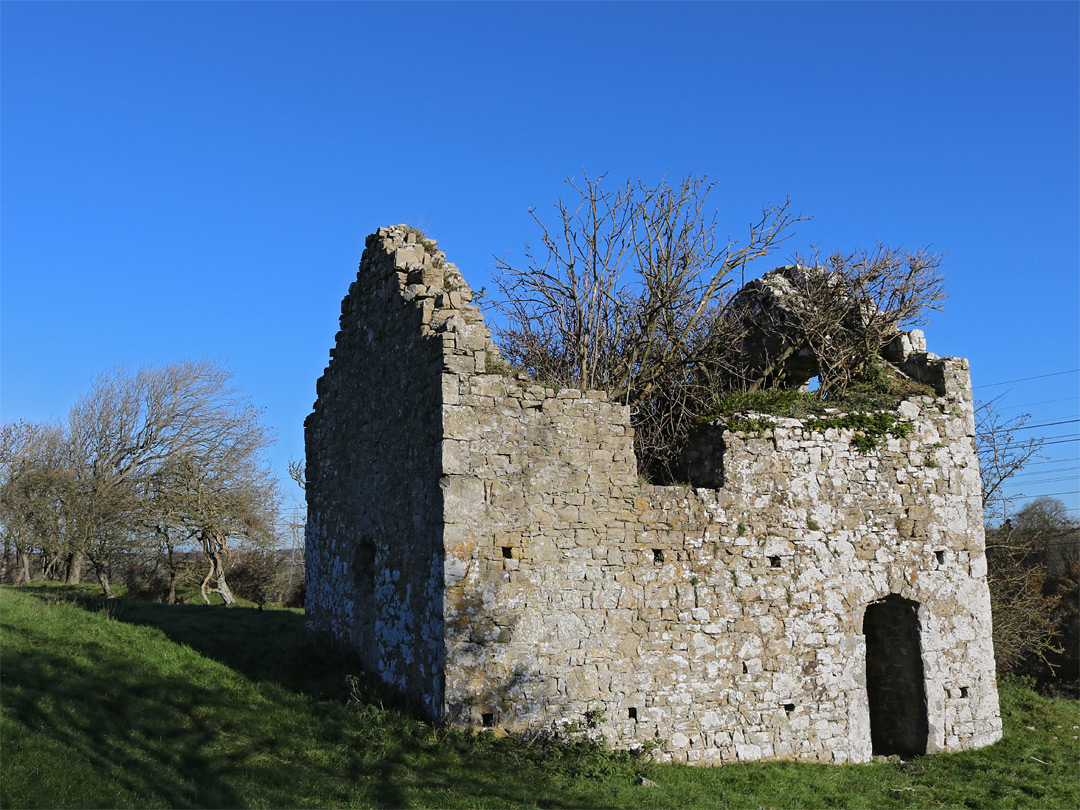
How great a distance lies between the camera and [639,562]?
8867mm

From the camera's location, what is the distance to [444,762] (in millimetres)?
7473

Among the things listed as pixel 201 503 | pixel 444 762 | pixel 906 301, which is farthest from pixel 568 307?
pixel 201 503

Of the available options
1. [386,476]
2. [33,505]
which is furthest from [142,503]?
[386,476]

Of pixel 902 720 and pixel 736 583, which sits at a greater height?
pixel 736 583

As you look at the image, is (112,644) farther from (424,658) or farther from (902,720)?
(902,720)

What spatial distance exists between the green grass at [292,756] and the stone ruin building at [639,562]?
1.41 feet

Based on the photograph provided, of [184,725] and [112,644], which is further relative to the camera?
[112,644]

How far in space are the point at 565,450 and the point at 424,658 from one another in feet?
8.71

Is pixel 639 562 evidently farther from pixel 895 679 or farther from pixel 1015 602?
pixel 1015 602

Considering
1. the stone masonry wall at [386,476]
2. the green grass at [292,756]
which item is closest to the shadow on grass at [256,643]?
the green grass at [292,756]

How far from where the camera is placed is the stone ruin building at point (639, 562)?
8328 mm

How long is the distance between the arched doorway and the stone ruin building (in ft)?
0.09

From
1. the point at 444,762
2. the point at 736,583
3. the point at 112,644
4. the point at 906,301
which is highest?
the point at 906,301

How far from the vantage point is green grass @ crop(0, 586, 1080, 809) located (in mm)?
6660
